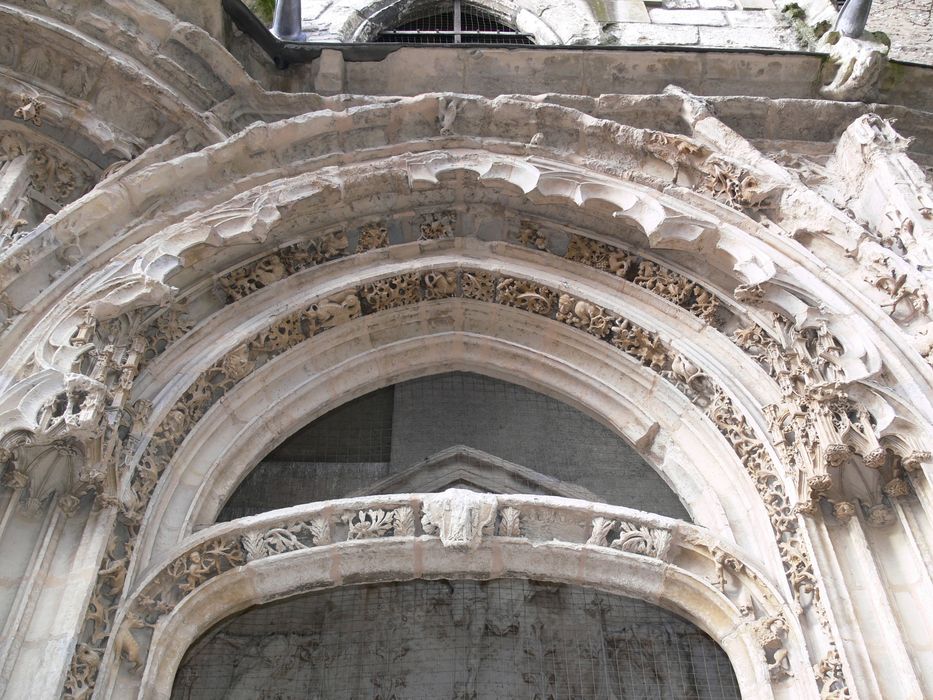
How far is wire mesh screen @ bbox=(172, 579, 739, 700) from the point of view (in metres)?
5.50

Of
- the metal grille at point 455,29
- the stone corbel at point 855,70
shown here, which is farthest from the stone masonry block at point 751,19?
the stone corbel at point 855,70

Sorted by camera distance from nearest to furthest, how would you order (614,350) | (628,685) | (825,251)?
(628,685) < (825,251) < (614,350)

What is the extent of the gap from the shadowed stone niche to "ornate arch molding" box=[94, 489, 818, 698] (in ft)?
2.27

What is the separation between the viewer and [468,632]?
18.9ft

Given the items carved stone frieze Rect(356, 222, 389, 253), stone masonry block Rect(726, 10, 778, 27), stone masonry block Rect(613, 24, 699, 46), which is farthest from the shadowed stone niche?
stone masonry block Rect(726, 10, 778, 27)

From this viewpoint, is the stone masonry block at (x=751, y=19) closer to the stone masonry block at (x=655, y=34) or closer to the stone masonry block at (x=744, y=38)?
the stone masonry block at (x=744, y=38)

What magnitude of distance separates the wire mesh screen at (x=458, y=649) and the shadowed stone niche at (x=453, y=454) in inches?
28.1

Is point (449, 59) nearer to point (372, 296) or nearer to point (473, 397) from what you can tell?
point (372, 296)

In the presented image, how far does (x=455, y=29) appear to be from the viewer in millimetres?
10922

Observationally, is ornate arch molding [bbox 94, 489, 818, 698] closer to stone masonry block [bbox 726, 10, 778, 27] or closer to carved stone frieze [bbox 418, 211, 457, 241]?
carved stone frieze [bbox 418, 211, 457, 241]

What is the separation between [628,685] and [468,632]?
86 cm

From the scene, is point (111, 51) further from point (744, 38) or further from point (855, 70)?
point (744, 38)

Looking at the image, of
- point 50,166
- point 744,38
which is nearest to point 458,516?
point 50,166

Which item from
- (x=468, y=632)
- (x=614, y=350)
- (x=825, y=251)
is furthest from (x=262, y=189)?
(x=825, y=251)
